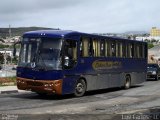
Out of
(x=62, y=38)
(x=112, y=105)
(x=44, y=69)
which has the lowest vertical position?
(x=112, y=105)

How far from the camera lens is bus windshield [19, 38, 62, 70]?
19.3 meters

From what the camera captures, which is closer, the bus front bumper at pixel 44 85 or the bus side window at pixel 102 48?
the bus front bumper at pixel 44 85

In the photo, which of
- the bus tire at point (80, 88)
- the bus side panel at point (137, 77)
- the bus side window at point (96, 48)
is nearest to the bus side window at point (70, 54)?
the bus tire at point (80, 88)

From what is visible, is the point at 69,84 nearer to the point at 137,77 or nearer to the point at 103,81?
the point at 103,81

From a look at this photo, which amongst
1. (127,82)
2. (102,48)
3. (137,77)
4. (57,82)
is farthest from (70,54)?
(137,77)

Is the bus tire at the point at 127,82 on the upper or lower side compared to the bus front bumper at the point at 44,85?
lower

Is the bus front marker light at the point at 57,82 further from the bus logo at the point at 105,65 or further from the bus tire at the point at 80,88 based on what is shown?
the bus logo at the point at 105,65

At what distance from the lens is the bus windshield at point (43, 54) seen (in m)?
19.3

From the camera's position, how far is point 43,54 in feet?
63.7

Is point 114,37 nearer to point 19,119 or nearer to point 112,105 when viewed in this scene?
point 112,105

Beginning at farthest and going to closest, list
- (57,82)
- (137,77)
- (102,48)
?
1. (137,77)
2. (102,48)
3. (57,82)

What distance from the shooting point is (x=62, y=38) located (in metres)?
19.6

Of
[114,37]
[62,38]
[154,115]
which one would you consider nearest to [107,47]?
[114,37]

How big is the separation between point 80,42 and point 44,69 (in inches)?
103
